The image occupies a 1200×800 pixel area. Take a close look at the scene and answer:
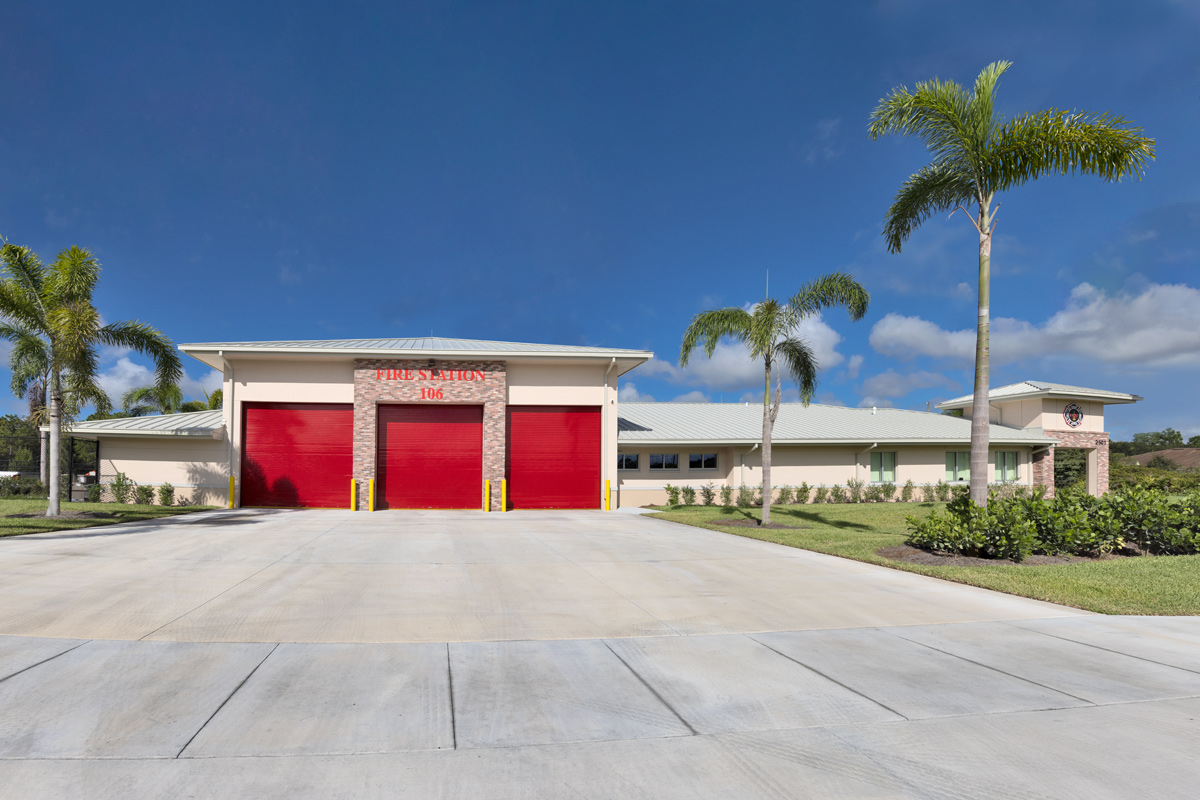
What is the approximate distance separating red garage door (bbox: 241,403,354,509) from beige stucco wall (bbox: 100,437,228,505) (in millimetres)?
980

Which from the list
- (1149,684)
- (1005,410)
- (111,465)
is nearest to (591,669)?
(1149,684)

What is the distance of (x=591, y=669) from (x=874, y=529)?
14.7 m

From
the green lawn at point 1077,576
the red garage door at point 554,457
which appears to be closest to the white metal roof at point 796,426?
the red garage door at point 554,457

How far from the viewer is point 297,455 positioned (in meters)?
22.6

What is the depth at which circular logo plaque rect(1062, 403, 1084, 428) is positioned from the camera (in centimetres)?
3462

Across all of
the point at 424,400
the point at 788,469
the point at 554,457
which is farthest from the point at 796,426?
the point at 424,400

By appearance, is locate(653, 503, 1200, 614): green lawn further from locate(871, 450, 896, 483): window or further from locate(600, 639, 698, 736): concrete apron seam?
locate(871, 450, 896, 483): window

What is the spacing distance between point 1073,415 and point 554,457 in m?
29.5

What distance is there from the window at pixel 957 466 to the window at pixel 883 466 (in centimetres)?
310

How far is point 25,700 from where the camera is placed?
458cm

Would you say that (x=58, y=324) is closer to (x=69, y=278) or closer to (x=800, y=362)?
(x=69, y=278)

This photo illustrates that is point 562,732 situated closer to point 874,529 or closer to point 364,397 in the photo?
point 874,529

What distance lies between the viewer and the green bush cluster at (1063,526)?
11258mm

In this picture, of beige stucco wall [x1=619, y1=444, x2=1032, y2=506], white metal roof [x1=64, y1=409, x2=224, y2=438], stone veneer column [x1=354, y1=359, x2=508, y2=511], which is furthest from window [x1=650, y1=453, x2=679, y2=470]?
white metal roof [x1=64, y1=409, x2=224, y2=438]
